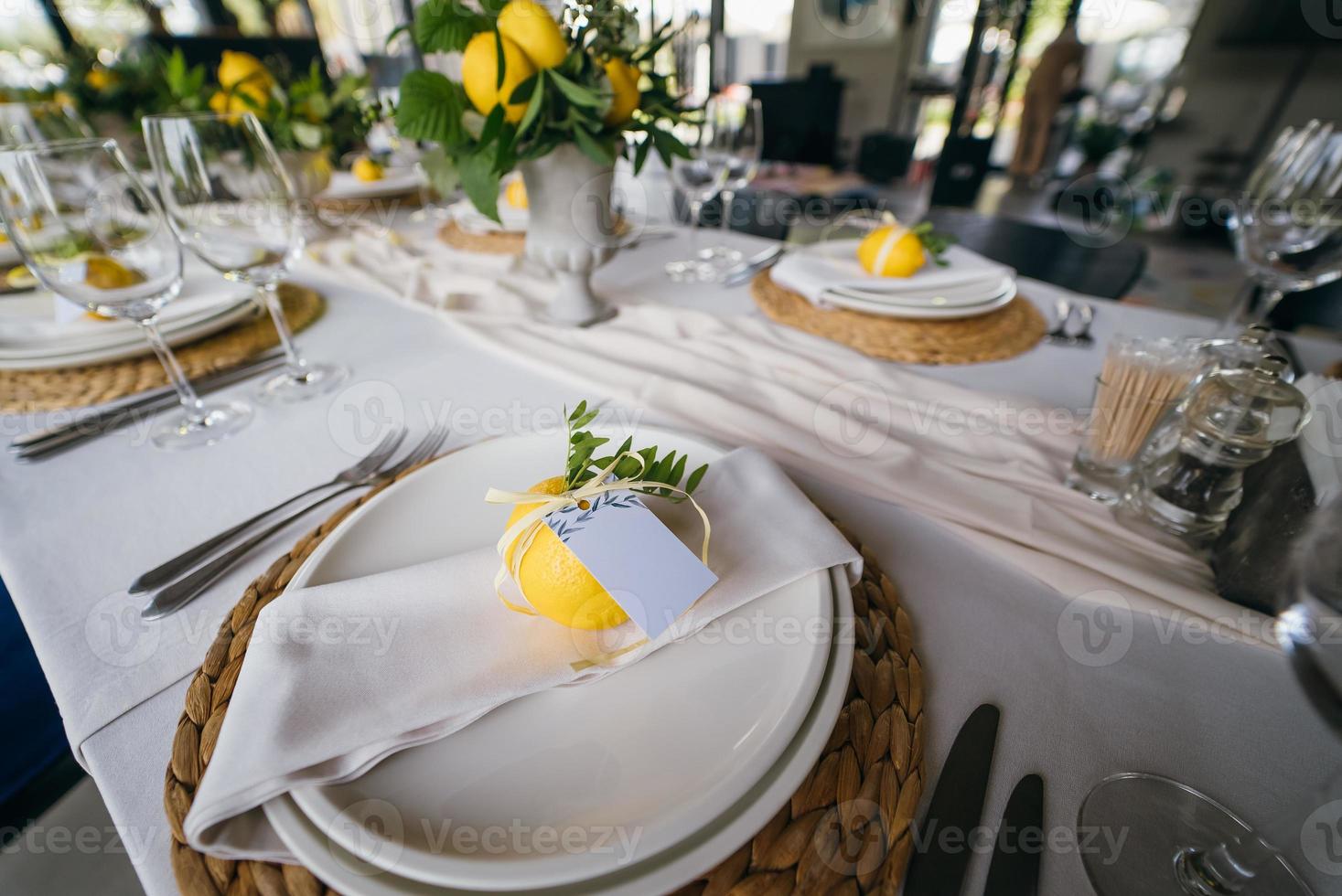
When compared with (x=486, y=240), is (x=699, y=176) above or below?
above

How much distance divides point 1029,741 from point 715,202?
133 centimetres

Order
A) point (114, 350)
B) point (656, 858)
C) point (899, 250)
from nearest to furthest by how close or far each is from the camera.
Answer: point (656, 858), point (114, 350), point (899, 250)

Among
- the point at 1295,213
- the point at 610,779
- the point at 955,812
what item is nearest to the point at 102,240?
the point at 610,779

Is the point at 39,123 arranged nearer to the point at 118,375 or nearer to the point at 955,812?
the point at 118,375

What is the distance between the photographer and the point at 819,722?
0.79 feet

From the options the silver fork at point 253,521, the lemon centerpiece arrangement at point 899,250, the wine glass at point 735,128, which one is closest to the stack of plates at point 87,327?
the silver fork at point 253,521

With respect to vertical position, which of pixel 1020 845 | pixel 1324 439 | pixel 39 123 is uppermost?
pixel 39 123

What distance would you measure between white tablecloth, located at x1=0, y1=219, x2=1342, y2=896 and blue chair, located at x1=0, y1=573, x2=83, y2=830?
0.77ft

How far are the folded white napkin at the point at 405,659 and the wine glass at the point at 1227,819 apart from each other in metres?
0.16

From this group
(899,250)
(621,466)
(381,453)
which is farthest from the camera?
(899,250)

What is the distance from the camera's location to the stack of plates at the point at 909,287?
26.3 inches

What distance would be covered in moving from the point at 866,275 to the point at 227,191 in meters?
0.72

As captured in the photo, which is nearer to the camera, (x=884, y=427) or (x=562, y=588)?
(x=562, y=588)

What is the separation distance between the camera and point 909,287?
0.69 meters
